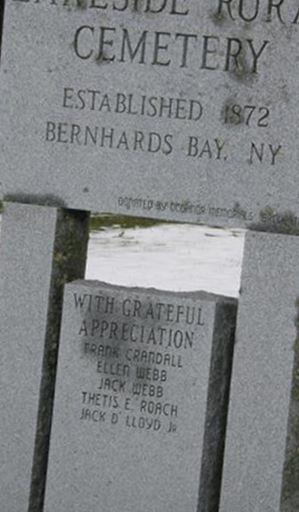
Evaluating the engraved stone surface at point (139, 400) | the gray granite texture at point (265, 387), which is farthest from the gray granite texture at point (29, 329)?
the gray granite texture at point (265, 387)

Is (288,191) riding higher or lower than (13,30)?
lower

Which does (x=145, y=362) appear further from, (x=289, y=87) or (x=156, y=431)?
(x=289, y=87)

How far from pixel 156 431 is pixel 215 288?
4.96 m

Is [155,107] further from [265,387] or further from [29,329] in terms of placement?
[265,387]

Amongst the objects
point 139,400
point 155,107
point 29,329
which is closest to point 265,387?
point 139,400

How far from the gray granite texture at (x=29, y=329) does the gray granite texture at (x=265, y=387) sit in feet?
2.58

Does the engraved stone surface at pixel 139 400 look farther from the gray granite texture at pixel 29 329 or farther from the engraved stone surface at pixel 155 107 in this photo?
the engraved stone surface at pixel 155 107

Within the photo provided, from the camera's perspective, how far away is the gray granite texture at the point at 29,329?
21.0 ft

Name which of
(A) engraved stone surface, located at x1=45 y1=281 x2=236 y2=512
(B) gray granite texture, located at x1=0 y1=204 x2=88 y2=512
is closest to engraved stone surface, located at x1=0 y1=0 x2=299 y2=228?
(B) gray granite texture, located at x1=0 y1=204 x2=88 y2=512

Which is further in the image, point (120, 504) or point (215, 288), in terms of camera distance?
point (215, 288)

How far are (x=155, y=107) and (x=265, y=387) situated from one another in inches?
44.2

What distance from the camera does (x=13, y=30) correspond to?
6402 mm

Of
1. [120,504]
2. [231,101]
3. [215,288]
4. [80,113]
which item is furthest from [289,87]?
[215,288]

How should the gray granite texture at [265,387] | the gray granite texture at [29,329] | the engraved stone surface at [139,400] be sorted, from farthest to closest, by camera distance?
the gray granite texture at [29,329] → the engraved stone surface at [139,400] → the gray granite texture at [265,387]
